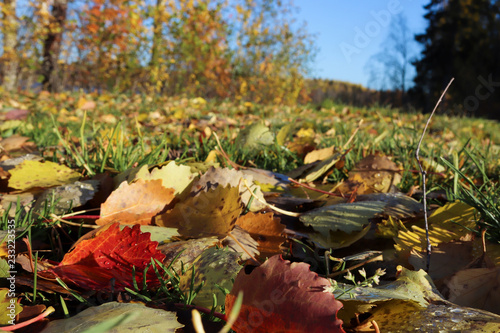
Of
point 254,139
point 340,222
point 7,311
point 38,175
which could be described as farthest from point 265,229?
point 254,139

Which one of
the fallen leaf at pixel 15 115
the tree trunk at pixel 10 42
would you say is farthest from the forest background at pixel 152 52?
the fallen leaf at pixel 15 115

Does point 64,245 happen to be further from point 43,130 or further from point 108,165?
point 43,130

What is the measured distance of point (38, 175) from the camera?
139 centimetres

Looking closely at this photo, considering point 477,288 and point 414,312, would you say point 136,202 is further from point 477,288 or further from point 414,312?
point 477,288

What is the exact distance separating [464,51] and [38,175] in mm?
19436

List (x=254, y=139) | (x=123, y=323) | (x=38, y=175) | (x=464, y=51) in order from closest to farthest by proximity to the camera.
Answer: (x=123, y=323) → (x=38, y=175) → (x=254, y=139) → (x=464, y=51)

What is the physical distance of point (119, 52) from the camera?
1255 centimetres

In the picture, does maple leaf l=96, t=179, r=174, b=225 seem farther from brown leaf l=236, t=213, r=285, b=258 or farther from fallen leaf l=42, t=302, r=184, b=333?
fallen leaf l=42, t=302, r=184, b=333

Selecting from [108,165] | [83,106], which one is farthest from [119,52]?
[108,165]

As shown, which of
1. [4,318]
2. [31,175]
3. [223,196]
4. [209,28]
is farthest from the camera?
[209,28]

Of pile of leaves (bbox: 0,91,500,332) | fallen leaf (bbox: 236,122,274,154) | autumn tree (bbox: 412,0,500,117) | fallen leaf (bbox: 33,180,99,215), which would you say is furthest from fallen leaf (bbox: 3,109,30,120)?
autumn tree (bbox: 412,0,500,117)

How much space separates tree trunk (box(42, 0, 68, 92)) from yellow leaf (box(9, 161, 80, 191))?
1094cm

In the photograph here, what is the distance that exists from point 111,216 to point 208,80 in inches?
500

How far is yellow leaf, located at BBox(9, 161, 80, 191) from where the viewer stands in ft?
4.38
